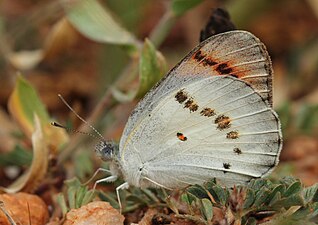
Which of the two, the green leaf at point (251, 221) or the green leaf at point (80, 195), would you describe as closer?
the green leaf at point (251, 221)

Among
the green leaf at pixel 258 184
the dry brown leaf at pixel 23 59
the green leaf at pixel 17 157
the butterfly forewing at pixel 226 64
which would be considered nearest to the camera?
the green leaf at pixel 258 184

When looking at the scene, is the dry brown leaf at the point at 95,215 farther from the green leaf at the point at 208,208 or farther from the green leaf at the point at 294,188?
the green leaf at the point at 294,188

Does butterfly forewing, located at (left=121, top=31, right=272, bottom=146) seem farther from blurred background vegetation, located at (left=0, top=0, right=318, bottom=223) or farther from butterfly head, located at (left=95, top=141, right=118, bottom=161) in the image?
blurred background vegetation, located at (left=0, top=0, right=318, bottom=223)

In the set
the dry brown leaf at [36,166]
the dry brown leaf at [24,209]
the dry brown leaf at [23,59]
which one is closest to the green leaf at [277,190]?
the dry brown leaf at [24,209]

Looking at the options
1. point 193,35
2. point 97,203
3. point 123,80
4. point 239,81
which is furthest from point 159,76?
point 193,35

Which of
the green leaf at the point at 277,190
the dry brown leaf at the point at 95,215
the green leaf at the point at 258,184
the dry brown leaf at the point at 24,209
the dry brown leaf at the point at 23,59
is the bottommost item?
the dry brown leaf at the point at 24,209

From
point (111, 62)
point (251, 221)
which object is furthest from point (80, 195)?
point (111, 62)
